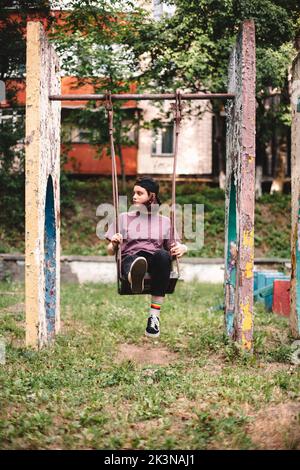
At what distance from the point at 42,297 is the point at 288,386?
2.57 meters

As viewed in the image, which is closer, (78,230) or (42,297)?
(42,297)

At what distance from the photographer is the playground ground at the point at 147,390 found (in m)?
3.54

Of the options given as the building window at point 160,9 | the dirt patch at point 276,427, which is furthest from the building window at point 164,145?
the dirt patch at point 276,427

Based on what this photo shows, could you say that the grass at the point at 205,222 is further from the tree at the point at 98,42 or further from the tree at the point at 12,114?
the tree at the point at 98,42

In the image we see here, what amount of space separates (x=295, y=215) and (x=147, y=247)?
1.75 m

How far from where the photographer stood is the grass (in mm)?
14883

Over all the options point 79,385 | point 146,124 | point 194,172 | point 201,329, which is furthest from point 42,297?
point 194,172

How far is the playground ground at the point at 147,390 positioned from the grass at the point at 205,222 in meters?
Result: 7.37

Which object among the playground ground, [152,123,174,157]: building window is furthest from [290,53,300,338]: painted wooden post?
[152,123,174,157]: building window

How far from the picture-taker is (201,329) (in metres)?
7.22

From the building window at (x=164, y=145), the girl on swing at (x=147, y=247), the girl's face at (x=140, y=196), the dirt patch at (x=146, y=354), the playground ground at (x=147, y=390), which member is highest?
the building window at (x=164, y=145)

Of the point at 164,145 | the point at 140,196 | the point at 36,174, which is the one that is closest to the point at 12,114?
the point at 140,196

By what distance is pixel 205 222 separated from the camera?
1602 centimetres
